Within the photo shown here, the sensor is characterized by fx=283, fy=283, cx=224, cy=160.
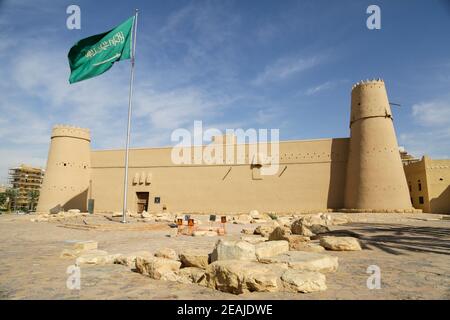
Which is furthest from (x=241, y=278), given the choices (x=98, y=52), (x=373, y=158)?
(x=373, y=158)

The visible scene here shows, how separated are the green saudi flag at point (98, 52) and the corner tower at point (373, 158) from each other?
57.6 ft

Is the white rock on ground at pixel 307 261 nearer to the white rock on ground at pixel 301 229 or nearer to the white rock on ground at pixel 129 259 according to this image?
the white rock on ground at pixel 129 259

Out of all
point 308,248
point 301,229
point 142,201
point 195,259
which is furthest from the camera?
point 142,201

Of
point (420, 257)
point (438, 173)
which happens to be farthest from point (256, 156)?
point (420, 257)

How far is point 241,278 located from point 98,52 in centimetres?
1359

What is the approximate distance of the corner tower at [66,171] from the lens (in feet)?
87.4

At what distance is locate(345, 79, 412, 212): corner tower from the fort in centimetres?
7

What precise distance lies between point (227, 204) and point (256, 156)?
5.15 meters

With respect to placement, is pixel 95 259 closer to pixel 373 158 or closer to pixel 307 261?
pixel 307 261

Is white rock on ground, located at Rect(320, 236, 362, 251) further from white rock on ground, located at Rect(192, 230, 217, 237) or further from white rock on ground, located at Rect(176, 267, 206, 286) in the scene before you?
white rock on ground, located at Rect(192, 230, 217, 237)

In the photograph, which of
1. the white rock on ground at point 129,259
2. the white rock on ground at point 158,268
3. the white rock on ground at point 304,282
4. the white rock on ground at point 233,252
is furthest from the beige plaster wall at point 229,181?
the white rock on ground at point 304,282

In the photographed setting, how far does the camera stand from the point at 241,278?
340 centimetres
